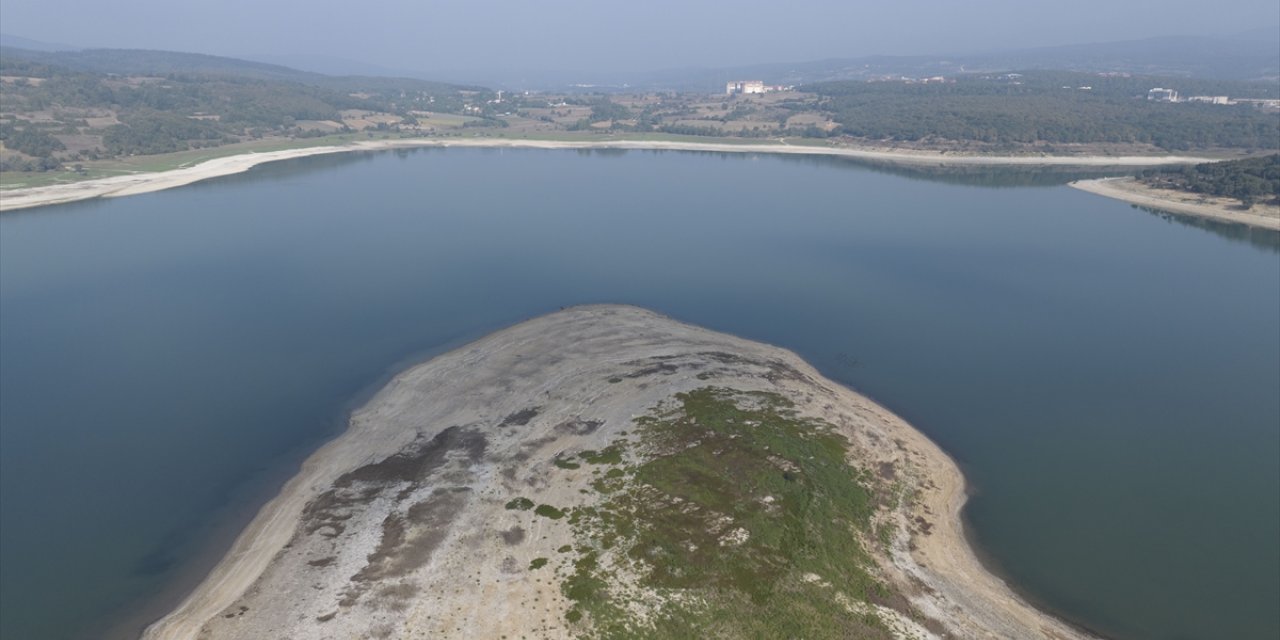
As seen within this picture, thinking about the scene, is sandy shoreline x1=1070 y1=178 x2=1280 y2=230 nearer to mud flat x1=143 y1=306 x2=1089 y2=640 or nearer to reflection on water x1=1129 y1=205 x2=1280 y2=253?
reflection on water x1=1129 y1=205 x2=1280 y2=253

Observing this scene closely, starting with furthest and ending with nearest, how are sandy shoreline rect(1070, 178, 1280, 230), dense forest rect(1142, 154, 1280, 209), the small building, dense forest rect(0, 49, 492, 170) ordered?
1. the small building
2. dense forest rect(0, 49, 492, 170)
3. dense forest rect(1142, 154, 1280, 209)
4. sandy shoreline rect(1070, 178, 1280, 230)

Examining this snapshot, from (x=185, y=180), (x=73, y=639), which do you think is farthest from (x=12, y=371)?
(x=185, y=180)

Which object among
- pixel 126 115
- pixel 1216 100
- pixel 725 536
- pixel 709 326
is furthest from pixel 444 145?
pixel 1216 100

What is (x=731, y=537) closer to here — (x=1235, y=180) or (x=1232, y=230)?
(x=1232, y=230)

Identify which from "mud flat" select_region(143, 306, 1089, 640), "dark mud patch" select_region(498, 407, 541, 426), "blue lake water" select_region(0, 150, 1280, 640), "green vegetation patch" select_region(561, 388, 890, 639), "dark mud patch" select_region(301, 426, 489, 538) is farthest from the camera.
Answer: "dark mud patch" select_region(498, 407, 541, 426)

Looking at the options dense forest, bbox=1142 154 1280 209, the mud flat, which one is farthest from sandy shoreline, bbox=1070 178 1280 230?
the mud flat

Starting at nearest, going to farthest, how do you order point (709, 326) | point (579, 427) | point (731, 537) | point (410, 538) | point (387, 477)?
point (731, 537) → point (410, 538) → point (387, 477) → point (579, 427) → point (709, 326)

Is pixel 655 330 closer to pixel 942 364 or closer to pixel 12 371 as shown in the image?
pixel 942 364
